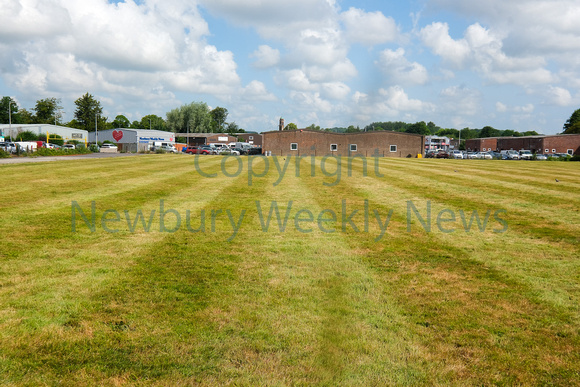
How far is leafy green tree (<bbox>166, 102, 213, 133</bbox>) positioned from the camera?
124m

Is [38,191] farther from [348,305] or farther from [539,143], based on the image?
[539,143]

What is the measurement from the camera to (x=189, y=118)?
406 ft

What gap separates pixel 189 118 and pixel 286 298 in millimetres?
125155

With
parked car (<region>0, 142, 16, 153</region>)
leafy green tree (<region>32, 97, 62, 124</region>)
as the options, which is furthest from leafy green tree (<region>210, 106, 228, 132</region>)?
parked car (<region>0, 142, 16, 153</region>)

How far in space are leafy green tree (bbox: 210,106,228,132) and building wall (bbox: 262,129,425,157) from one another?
122479 mm

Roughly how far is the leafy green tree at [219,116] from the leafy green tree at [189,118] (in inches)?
2569

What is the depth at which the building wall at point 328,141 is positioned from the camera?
73.3m

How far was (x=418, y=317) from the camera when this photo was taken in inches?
180

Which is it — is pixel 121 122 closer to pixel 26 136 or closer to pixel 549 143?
pixel 26 136

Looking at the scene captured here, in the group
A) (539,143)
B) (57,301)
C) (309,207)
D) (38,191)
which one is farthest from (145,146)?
(539,143)

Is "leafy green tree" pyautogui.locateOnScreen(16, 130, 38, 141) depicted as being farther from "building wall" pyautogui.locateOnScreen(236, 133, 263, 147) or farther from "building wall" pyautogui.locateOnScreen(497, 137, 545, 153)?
"building wall" pyautogui.locateOnScreen(497, 137, 545, 153)

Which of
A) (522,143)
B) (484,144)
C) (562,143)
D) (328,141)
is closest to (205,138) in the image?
(328,141)

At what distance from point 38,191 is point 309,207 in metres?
9.50

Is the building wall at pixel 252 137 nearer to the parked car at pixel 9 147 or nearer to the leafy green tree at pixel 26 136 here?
the leafy green tree at pixel 26 136
